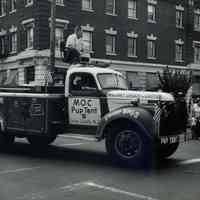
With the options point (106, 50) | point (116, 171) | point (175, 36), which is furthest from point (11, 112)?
point (175, 36)

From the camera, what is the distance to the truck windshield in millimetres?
10789

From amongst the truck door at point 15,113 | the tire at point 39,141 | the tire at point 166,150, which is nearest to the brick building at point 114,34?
the tire at point 39,141

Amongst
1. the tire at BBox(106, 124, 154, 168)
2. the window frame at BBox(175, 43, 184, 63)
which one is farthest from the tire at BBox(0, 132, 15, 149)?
the window frame at BBox(175, 43, 184, 63)

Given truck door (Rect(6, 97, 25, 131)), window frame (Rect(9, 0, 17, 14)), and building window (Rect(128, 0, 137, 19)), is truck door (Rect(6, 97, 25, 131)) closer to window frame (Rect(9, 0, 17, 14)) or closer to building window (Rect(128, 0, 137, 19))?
window frame (Rect(9, 0, 17, 14))

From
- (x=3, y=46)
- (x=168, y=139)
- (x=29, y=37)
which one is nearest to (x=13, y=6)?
(x=3, y=46)

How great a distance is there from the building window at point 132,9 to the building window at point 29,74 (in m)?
9.76

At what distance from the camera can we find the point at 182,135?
10469 millimetres

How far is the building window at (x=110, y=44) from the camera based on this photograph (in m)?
34.7

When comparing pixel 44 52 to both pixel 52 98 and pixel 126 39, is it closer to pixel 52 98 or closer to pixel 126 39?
pixel 126 39

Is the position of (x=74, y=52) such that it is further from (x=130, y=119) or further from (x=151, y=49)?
(x=151, y=49)

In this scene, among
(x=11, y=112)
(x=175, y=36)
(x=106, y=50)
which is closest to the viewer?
(x=11, y=112)

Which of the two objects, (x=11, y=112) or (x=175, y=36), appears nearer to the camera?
(x=11, y=112)

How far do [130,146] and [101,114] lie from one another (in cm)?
116

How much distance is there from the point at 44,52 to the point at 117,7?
319 inches
